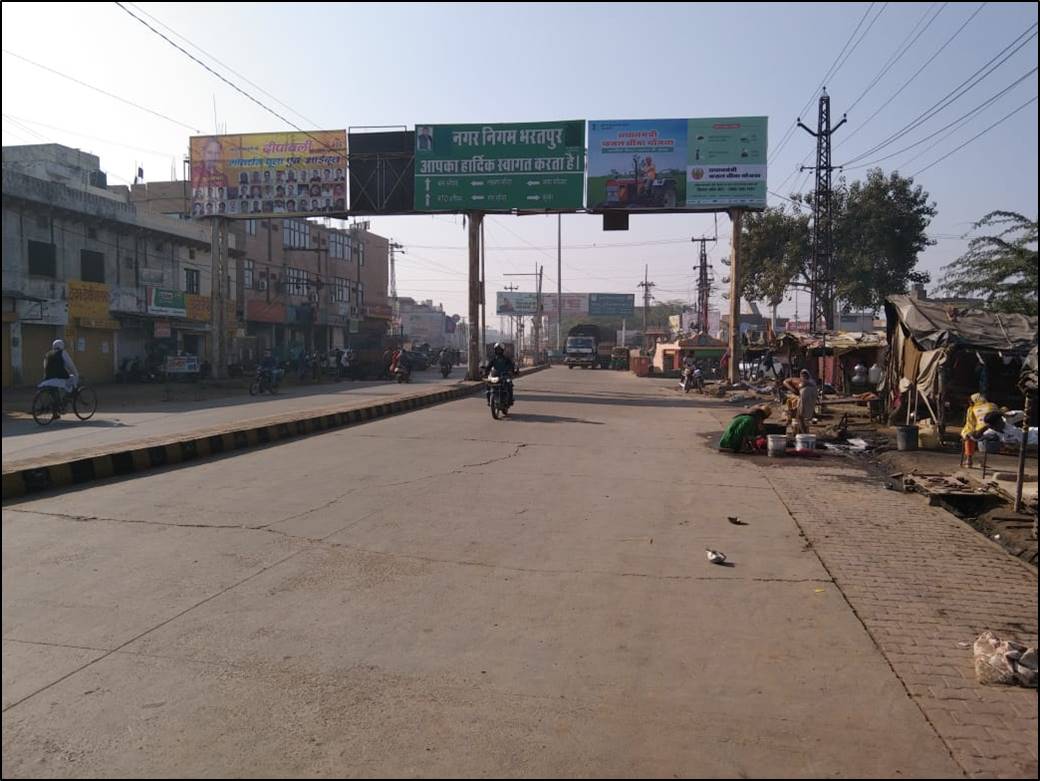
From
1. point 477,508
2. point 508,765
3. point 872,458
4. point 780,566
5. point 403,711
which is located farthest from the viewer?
point 872,458

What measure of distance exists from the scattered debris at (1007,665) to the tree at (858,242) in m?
33.7

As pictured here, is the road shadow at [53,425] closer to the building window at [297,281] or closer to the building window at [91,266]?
the building window at [91,266]

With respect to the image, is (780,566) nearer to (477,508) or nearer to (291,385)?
(477,508)

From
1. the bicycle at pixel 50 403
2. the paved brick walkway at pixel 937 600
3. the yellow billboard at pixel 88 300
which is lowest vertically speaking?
the paved brick walkway at pixel 937 600

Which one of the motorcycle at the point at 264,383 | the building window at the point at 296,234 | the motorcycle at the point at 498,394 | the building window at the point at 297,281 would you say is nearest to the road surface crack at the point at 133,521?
the motorcycle at the point at 498,394

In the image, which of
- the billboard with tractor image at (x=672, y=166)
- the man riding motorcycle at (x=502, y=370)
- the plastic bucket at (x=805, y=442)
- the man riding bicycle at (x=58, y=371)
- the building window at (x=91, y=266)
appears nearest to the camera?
the plastic bucket at (x=805, y=442)

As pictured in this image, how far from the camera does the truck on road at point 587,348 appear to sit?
61781 mm

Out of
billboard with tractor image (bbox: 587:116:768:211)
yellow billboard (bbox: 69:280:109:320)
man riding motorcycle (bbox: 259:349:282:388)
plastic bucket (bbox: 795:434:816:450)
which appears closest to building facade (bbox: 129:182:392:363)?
yellow billboard (bbox: 69:280:109:320)

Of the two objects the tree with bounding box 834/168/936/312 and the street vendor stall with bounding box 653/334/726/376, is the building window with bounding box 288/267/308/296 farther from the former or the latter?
the tree with bounding box 834/168/936/312

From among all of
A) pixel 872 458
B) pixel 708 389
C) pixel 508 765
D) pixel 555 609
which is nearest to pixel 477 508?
pixel 555 609

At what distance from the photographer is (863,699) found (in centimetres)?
371

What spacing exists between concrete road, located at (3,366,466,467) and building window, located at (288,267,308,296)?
2784 cm

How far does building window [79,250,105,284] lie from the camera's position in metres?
29.2

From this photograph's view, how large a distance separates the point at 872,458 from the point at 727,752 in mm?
11100
